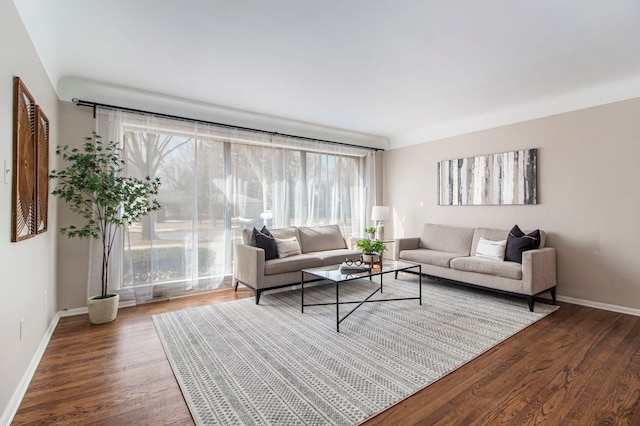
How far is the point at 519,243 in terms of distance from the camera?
3.84 meters

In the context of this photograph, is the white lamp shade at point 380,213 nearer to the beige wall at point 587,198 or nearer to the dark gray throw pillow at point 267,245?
the beige wall at point 587,198

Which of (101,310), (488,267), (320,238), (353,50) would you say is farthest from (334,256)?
(101,310)

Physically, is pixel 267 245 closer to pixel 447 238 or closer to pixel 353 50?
pixel 353 50

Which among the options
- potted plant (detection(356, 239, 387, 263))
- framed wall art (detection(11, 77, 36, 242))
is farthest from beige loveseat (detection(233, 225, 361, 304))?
framed wall art (detection(11, 77, 36, 242))

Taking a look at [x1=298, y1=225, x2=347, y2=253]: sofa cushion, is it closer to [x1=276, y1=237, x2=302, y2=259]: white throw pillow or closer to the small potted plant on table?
[x1=276, y1=237, x2=302, y2=259]: white throw pillow

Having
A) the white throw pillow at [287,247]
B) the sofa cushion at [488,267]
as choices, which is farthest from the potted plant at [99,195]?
the sofa cushion at [488,267]

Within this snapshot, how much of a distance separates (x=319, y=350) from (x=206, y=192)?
279cm

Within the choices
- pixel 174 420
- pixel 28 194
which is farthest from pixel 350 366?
pixel 28 194

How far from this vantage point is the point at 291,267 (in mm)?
4055

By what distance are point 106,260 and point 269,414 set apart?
2.69 meters

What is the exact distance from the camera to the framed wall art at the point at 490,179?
13.9 feet

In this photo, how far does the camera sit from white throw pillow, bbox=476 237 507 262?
404 cm

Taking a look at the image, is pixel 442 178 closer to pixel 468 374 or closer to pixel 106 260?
pixel 468 374

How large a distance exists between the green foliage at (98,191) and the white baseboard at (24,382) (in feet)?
2.17
